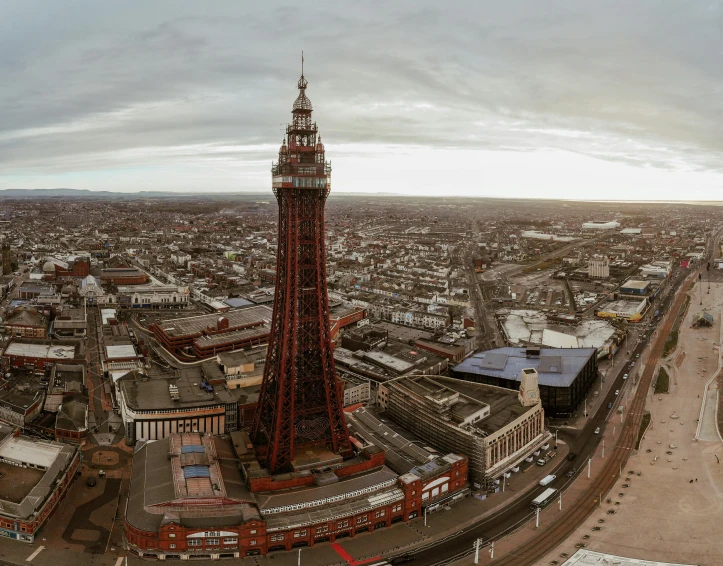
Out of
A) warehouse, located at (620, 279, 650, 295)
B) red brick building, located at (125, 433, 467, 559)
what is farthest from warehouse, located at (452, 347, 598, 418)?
warehouse, located at (620, 279, 650, 295)

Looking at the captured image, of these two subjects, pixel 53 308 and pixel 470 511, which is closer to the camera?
pixel 470 511

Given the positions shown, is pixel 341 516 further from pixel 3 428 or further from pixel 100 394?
pixel 100 394

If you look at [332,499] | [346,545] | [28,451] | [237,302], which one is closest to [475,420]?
[332,499]

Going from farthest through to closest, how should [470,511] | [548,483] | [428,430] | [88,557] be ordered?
[428,430]
[548,483]
[470,511]
[88,557]

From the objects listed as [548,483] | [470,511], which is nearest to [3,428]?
[470,511]

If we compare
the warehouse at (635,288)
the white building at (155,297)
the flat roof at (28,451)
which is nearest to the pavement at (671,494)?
the flat roof at (28,451)

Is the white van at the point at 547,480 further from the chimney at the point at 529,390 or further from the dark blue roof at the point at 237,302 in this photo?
the dark blue roof at the point at 237,302

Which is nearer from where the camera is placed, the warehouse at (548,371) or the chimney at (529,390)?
the chimney at (529,390)
